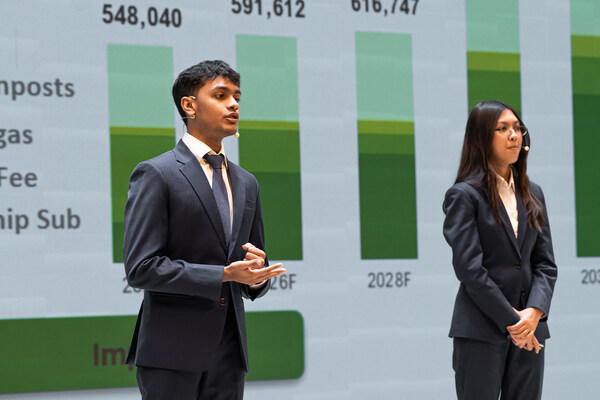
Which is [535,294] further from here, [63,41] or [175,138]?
[63,41]

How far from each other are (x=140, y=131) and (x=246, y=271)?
1530 mm

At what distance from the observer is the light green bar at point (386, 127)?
3.51m

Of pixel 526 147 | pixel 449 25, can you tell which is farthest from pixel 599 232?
pixel 526 147

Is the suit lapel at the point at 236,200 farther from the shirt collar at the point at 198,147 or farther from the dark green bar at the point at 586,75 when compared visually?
the dark green bar at the point at 586,75

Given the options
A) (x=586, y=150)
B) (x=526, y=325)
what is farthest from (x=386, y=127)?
(x=526, y=325)

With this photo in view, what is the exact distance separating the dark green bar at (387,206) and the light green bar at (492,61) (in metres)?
0.58

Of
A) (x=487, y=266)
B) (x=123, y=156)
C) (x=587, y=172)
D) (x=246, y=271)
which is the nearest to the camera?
(x=246, y=271)

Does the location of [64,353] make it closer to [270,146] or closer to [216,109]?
[270,146]

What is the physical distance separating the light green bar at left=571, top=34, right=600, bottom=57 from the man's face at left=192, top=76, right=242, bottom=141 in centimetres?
244

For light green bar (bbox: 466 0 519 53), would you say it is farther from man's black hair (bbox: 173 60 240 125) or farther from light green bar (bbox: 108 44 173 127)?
man's black hair (bbox: 173 60 240 125)

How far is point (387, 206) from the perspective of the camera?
11.6 ft

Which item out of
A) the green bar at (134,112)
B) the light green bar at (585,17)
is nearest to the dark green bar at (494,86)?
the light green bar at (585,17)

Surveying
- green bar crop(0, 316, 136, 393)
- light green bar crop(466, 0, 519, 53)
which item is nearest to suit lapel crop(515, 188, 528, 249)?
light green bar crop(466, 0, 519, 53)

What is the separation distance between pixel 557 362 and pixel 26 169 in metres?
2.64
